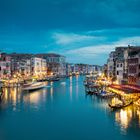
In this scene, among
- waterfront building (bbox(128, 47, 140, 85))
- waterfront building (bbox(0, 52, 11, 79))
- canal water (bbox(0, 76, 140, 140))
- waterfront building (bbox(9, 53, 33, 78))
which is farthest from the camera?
waterfront building (bbox(9, 53, 33, 78))

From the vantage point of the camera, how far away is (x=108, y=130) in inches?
955

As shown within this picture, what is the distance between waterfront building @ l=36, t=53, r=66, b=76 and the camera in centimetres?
13812

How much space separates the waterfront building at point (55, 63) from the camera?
453ft

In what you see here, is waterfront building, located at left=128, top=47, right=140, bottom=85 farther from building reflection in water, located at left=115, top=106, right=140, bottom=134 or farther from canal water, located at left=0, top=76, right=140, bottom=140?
building reflection in water, located at left=115, top=106, right=140, bottom=134

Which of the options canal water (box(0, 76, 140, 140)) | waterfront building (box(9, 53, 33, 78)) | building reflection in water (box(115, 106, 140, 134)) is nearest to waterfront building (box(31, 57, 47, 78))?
waterfront building (box(9, 53, 33, 78))

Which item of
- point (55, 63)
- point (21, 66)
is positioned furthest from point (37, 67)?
point (55, 63)

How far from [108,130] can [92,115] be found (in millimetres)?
6243

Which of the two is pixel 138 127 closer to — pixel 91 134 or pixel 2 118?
pixel 91 134

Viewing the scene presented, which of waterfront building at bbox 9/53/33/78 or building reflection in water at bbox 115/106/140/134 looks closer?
building reflection in water at bbox 115/106/140/134

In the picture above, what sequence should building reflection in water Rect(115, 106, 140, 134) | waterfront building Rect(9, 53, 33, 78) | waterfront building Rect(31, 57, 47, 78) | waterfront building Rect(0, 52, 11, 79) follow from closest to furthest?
building reflection in water Rect(115, 106, 140, 134), waterfront building Rect(0, 52, 11, 79), waterfront building Rect(9, 53, 33, 78), waterfront building Rect(31, 57, 47, 78)

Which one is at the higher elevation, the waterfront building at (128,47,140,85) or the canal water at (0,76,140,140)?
the waterfront building at (128,47,140,85)

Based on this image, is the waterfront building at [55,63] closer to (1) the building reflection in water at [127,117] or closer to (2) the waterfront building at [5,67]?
(2) the waterfront building at [5,67]

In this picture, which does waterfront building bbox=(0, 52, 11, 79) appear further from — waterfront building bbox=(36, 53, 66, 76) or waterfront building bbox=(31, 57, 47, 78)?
waterfront building bbox=(36, 53, 66, 76)

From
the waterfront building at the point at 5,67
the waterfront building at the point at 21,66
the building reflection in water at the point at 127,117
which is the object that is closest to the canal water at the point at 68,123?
the building reflection in water at the point at 127,117
